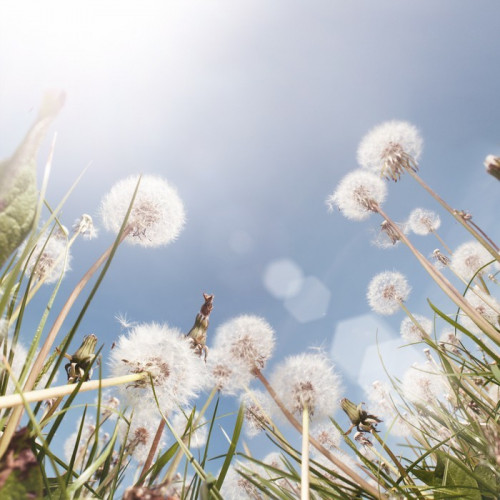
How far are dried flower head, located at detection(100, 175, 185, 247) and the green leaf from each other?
151 cm

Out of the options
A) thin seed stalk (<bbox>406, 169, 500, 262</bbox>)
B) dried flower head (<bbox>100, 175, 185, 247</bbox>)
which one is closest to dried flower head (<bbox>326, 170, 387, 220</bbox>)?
thin seed stalk (<bbox>406, 169, 500, 262</bbox>)

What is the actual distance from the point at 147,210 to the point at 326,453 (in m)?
1.58

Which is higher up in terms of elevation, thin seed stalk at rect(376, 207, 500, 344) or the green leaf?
thin seed stalk at rect(376, 207, 500, 344)

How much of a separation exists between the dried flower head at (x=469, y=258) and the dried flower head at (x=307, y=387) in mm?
4079

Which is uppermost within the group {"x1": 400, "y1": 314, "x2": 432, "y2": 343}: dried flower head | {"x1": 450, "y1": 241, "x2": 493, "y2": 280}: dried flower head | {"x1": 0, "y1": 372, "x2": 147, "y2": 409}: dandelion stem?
{"x1": 450, "y1": 241, "x2": 493, "y2": 280}: dried flower head

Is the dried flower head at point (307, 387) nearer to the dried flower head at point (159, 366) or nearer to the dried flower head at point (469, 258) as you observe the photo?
the dried flower head at point (159, 366)

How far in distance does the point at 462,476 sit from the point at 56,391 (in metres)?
1.66

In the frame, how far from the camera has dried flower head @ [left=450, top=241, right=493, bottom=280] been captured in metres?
5.03

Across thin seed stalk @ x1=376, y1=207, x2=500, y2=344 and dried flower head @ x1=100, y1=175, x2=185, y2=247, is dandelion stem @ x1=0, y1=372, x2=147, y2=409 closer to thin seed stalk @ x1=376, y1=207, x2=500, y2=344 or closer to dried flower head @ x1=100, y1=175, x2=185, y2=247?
dried flower head @ x1=100, y1=175, x2=185, y2=247

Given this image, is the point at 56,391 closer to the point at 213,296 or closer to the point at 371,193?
the point at 213,296

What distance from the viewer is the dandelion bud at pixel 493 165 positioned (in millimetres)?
1748

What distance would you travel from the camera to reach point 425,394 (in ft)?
12.4

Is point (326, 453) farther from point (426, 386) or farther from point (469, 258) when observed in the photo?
point (469, 258)

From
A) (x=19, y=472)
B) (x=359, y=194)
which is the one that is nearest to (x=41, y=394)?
(x=19, y=472)
